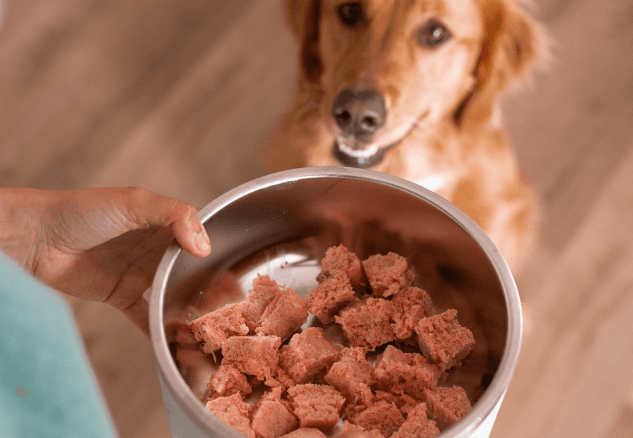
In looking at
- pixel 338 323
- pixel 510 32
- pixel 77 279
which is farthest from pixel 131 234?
pixel 510 32

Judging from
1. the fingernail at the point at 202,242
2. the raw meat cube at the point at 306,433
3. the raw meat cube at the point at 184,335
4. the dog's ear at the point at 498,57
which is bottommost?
the raw meat cube at the point at 306,433

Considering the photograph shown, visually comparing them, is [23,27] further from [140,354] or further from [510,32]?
[510,32]

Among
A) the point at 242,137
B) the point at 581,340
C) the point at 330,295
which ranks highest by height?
the point at 330,295

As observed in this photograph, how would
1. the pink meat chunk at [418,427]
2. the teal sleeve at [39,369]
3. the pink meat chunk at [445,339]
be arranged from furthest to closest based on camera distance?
the pink meat chunk at [445,339] < the pink meat chunk at [418,427] < the teal sleeve at [39,369]

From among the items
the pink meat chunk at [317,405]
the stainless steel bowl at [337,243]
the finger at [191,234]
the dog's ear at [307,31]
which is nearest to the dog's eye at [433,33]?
the dog's ear at [307,31]

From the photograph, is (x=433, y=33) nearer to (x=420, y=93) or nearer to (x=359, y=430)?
(x=420, y=93)

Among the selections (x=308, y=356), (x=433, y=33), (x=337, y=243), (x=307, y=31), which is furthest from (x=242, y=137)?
(x=308, y=356)

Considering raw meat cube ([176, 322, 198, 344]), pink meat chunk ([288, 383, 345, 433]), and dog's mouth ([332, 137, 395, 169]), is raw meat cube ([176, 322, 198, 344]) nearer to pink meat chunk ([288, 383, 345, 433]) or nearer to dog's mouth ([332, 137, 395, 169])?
pink meat chunk ([288, 383, 345, 433])

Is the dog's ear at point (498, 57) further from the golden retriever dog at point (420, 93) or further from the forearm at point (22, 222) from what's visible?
the forearm at point (22, 222)
